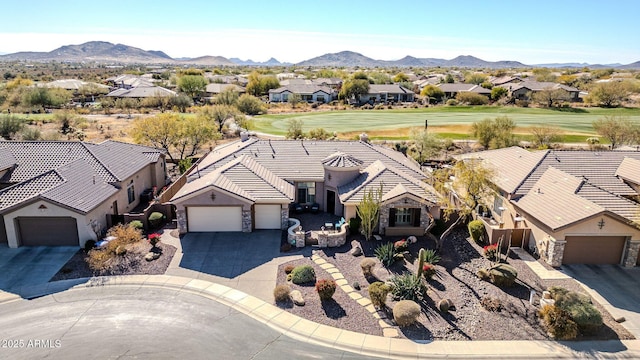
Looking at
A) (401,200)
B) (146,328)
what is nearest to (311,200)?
(401,200)

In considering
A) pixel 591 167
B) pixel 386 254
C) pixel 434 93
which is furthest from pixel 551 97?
pixel 386 254

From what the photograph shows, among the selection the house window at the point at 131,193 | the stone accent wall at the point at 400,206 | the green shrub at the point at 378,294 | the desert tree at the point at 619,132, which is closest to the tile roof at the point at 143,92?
the house window at the point at 131,193

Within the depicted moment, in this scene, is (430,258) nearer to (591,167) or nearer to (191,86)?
(591,167)

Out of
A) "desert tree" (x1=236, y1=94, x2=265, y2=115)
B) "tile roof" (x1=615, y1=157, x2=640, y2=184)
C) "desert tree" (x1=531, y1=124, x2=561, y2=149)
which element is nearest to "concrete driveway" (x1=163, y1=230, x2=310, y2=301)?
"tile roof" (x1=615, y1=157, x2=640, y2=184)

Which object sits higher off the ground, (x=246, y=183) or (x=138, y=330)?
(x=246, y=183)

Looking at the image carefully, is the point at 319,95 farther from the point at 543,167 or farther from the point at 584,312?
the point at 584,312

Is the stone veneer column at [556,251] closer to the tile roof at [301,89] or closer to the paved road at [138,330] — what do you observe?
the paved road at [138,330]
